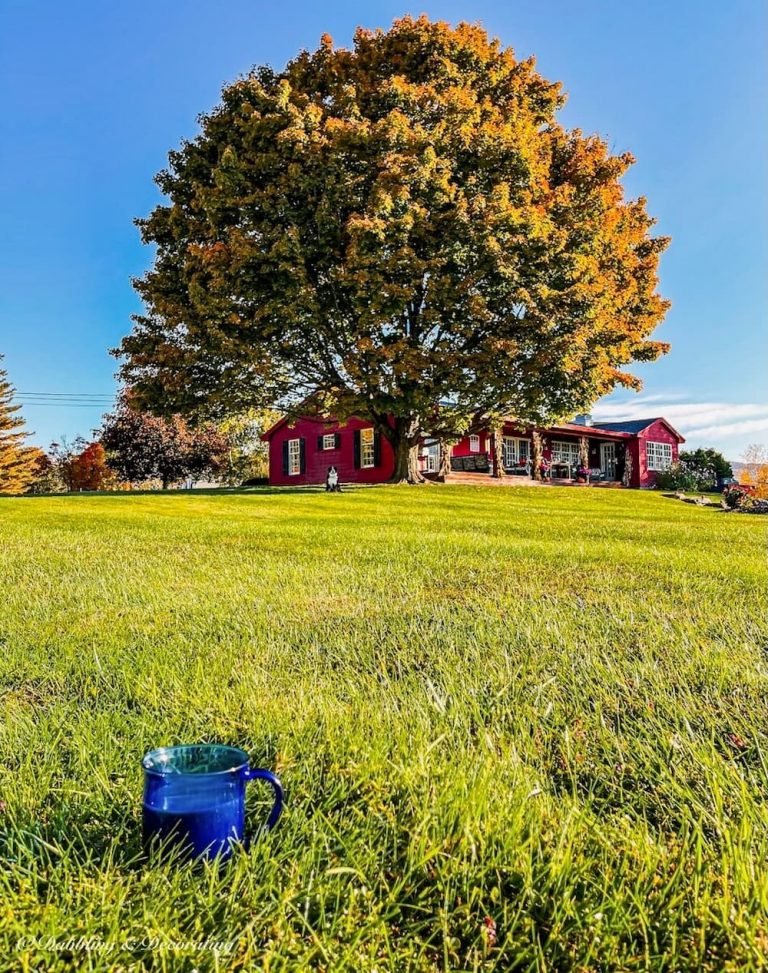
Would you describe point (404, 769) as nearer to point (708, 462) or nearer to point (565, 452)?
point (565, 452)

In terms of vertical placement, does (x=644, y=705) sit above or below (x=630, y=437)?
below

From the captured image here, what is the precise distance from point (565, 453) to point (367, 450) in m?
11.7

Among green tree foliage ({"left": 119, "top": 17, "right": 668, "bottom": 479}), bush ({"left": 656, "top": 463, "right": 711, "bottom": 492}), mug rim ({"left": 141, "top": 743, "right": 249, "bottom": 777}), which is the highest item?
green tree foliage ({"left": 119, "top": 17, "right": 668, "bottom": 479})

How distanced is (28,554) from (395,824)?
534 cm

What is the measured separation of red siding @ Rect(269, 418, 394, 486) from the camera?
25906mm

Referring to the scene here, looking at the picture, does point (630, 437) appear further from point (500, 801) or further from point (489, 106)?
point (500, 801)

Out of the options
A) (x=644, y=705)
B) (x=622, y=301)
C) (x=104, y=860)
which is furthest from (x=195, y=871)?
(x=622, y=301)

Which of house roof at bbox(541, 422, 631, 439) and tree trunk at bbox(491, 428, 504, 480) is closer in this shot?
tree trunk at bbox(491, 428, 504, 480)

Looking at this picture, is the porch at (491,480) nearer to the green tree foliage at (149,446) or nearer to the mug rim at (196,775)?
the green tree foliage at (149,446)

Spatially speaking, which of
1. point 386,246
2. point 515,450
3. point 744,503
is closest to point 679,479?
point 515,450

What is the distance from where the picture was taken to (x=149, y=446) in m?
33.0

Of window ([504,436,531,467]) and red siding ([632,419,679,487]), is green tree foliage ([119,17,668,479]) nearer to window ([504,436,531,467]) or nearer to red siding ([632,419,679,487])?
window ([504,436,531,467])

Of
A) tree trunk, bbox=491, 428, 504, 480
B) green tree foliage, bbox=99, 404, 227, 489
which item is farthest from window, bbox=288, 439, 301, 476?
tree trunk, bbox=491, 428, 504, 480

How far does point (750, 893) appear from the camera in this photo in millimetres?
1287
